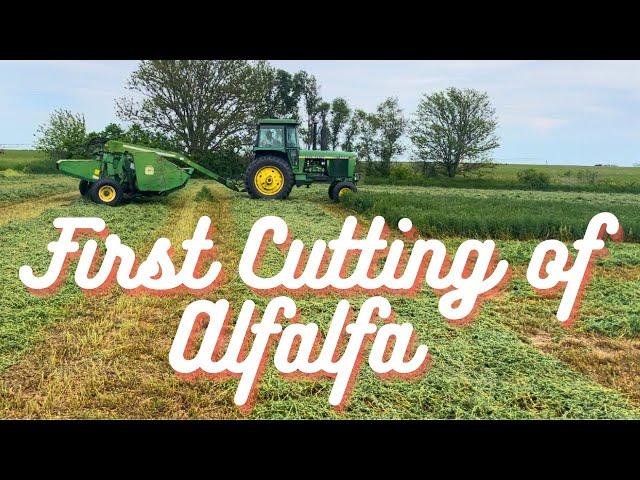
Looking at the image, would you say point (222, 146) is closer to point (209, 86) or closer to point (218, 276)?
point (209, 86)

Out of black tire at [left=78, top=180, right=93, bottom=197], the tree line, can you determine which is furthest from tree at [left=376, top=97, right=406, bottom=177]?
black tire at [left=78, top=180, right=93, bottom=197]

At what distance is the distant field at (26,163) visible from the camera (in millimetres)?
25750

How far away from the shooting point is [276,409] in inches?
135

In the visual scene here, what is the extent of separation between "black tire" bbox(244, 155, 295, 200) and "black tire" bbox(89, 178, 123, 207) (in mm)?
3415

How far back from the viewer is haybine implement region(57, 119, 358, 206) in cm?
1272

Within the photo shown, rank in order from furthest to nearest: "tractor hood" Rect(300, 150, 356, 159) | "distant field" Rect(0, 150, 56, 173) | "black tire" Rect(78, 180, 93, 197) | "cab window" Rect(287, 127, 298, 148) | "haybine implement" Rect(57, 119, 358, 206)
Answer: "distant field" Rect(0, 150, 56, 173)
"tractor hood" Rect(300, 150, 356, 159)
"cab window" Rect(287, 127, 298, 148)
"black tire" Rect(78, 180, 93, 197)
"haybine implement" Rect(57, 119, 358, 206)

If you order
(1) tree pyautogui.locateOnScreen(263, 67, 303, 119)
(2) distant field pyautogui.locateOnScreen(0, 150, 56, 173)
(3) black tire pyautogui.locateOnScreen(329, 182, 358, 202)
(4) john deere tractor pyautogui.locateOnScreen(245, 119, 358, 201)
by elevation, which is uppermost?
(1) tree pyautogui.locateOnScreen(263, 67, 303, 119)

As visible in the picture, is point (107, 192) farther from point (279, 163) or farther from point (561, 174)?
point (561, 174)

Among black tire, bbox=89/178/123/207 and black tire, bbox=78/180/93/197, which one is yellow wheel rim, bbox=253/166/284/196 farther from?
black tire, bbox=78/180/93/197

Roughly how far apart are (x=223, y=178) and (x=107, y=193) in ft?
11.0

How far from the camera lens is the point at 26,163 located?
26.5 metres

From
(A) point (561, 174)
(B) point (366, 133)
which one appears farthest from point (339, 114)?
(A) point (561, 174)

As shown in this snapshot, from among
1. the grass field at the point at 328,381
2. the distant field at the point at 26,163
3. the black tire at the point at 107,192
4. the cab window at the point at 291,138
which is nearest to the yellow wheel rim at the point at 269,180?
the cab window at the point at 291,138

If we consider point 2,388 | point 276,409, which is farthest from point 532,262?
point 2,388
